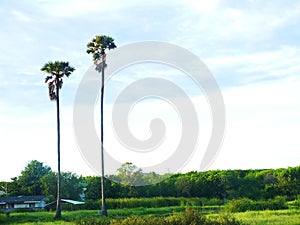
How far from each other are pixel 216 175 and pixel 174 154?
3954 cm

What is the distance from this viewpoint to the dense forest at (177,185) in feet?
217

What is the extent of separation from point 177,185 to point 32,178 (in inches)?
936

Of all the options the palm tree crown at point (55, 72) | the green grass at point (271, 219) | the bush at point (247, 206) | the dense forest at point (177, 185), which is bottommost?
the green grass at point (271, 219)

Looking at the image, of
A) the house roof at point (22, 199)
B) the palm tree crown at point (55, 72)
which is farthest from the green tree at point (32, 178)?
the palm tree crown at point (55, 72)

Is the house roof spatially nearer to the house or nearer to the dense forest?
the house

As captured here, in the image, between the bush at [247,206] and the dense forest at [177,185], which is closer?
the bush at [247,206]

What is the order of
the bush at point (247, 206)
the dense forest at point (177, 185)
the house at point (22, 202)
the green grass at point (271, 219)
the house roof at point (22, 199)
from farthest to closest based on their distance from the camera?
the dense forest at point (177, 185) → the house roof at point (22, 199) → the house at point (22, 202) → the bush at point (247, 206) → the green grass at point (271, 219)

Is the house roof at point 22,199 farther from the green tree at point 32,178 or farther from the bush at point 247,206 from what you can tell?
the bush at point 247,206

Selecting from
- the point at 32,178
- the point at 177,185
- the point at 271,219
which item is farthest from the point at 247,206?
the point at 32,178

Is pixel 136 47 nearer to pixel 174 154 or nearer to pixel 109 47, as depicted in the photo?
pixel 109 47

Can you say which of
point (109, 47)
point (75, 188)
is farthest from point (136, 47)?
point (75, 188)

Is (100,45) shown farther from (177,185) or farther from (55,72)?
(177,185)

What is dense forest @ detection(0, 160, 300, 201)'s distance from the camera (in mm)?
66250

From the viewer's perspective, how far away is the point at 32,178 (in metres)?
74.0
